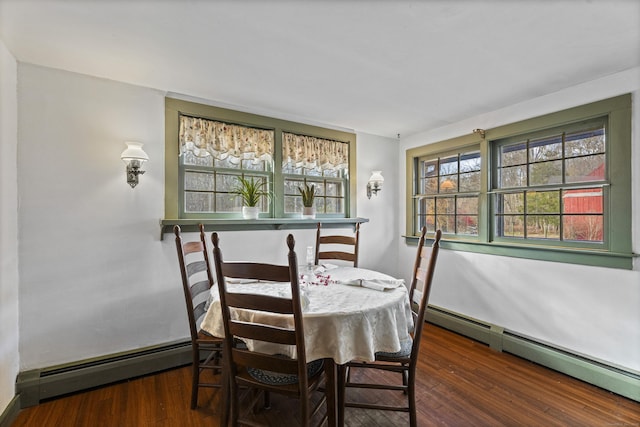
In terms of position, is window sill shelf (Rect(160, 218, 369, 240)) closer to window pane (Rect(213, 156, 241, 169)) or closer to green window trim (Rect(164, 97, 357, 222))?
green window trim (Rect(164, 97, 357, 222))

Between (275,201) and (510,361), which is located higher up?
(275,201)

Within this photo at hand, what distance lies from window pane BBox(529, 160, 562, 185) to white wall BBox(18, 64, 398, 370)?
3.41 meters

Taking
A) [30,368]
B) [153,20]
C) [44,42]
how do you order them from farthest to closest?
[30,368]
[44,42]
[153,20]

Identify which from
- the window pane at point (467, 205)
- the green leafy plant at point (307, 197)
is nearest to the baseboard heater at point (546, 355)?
the window pane at point (467, 205)

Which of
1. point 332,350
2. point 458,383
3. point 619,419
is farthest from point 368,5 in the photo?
point 619,419

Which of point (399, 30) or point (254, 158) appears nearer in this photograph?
point (399, 30)

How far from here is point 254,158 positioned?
3049mm

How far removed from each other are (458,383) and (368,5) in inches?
104

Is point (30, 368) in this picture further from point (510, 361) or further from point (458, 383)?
point (510, 361)

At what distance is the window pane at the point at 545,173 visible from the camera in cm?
269

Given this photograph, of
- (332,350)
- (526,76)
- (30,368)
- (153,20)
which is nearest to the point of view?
(332,350)

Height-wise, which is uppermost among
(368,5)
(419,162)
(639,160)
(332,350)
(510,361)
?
(368,5)

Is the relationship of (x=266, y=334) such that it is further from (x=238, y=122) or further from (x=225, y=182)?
(x=238, y=122)

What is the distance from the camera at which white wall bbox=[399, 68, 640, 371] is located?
86.7 inches
